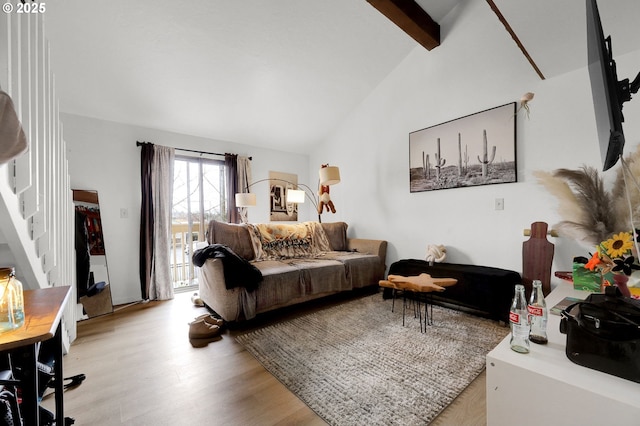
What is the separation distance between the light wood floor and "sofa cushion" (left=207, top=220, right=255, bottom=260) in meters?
0.98

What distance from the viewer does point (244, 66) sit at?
281cm

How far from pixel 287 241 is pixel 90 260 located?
7.20 feet

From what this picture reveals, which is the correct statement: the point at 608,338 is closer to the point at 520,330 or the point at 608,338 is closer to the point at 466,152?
the point at 520,330

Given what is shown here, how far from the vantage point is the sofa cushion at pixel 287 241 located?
321 centimetres

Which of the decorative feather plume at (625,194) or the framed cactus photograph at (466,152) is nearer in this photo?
the decorative feather plume at (625,194)

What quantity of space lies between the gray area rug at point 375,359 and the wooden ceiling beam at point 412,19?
2.94 meters

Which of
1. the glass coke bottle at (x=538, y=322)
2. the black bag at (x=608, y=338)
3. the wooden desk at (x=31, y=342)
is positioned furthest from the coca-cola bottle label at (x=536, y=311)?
the wooden desk at (x=31, y=342)

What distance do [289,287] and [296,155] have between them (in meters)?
2.93

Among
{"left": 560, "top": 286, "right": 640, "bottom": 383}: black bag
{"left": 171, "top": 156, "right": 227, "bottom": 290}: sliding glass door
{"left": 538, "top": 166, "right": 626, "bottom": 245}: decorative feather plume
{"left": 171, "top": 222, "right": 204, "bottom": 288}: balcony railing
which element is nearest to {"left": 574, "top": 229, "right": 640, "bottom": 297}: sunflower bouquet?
{"left": 560, "top": 286, "right": 640, "bottom": 383}: black bag

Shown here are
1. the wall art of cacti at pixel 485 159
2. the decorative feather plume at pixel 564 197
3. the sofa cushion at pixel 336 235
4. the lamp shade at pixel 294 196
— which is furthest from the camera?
the lamp shade at pixel 294 196

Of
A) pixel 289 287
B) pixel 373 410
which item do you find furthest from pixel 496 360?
pixel 289 287

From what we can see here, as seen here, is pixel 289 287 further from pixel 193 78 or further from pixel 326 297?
pixel 193 78

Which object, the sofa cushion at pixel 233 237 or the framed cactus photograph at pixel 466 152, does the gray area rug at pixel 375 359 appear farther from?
the framed cactus photograph at pixel 466 152

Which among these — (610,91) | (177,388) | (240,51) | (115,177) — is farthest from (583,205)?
(115,177)
